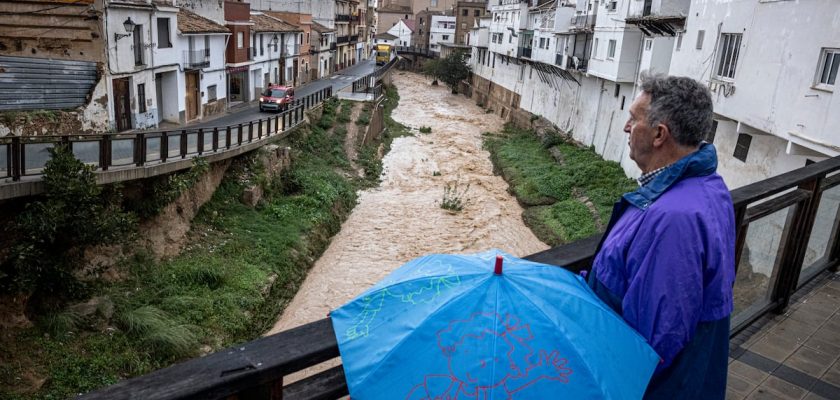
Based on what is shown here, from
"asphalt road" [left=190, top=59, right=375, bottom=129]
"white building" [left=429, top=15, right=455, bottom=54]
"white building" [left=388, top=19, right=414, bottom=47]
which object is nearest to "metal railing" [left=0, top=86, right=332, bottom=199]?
"asphalt road" [left=190, top=59, right=375, bottom=129]

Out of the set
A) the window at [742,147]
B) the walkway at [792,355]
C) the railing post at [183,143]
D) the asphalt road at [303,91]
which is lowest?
the asphalt road at [303,91]

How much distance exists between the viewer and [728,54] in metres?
16.3

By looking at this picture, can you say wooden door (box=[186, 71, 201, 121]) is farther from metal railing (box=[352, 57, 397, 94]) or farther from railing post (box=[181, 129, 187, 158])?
metal railing (box=[352, 57, 397, 94])

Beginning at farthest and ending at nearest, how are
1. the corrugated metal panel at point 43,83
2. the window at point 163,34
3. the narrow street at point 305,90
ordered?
the narrow street at point 305,90, the window at point 163,34, the corrugated metal panel at point 43,83

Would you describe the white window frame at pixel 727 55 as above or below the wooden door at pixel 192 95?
above

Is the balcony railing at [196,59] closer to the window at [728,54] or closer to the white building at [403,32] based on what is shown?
the window at [728,54]

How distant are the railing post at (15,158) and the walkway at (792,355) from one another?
38.2 feet

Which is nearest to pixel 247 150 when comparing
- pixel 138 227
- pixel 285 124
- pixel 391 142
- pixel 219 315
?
pixel 285 124

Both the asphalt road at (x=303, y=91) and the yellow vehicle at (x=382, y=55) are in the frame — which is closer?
the asphalt road at (x=303, y=91)

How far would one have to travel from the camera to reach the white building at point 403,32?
88812 mm

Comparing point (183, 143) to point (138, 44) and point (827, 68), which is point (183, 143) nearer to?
point (138, 44)

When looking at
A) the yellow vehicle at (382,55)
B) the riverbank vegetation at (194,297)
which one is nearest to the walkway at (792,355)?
the riverbank vegetation at (194,297)

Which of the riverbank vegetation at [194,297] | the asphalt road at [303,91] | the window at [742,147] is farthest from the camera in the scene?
the asphalt road at [303,91]

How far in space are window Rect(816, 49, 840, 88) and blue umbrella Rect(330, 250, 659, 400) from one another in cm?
1313
